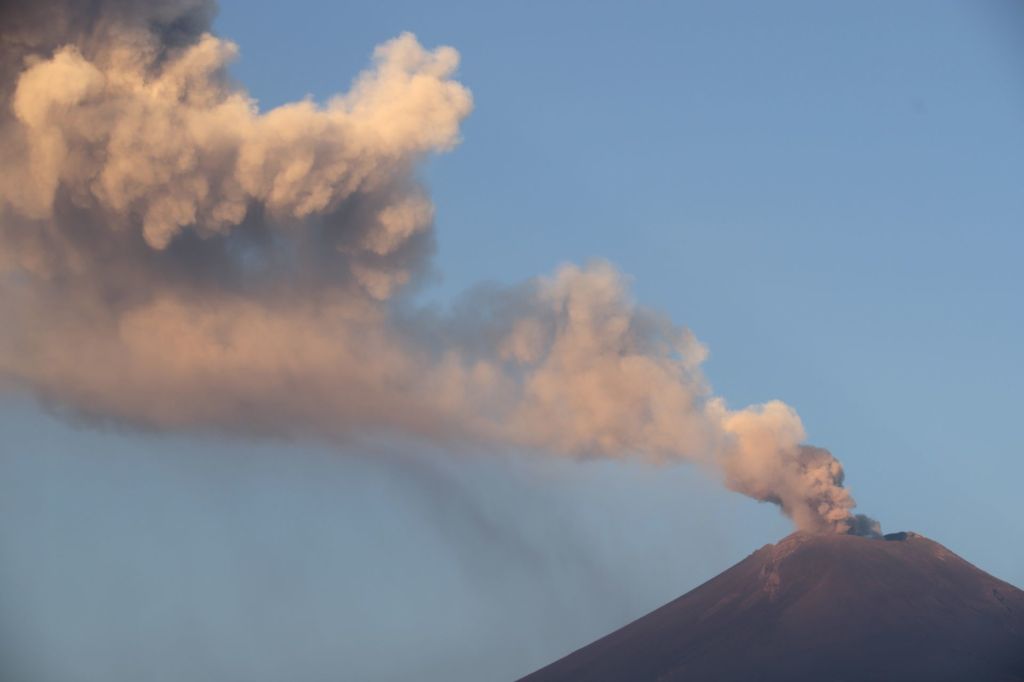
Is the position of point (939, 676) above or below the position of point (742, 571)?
below

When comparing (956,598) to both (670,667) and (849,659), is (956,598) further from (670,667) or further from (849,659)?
(670,667)

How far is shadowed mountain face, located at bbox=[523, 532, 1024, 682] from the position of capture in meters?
80.9

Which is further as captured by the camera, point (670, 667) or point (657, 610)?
point (657, 610)

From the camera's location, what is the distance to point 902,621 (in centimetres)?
8538

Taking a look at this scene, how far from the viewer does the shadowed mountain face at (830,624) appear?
266ft

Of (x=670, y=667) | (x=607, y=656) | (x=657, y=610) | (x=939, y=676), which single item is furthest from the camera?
(x=657, y=610)

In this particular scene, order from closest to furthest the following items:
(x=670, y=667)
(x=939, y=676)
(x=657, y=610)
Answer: (x=939, y=676) < (x=670, y=667) < (x=657, y=610)

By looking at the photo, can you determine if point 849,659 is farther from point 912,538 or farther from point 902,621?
point 912,538

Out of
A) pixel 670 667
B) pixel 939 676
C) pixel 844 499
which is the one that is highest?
pixel 844 499

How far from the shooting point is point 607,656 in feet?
298

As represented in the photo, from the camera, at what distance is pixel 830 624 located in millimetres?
85938

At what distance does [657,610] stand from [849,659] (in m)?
18.1

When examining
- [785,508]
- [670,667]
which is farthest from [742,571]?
[670,667]

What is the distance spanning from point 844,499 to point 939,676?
1677 cm
